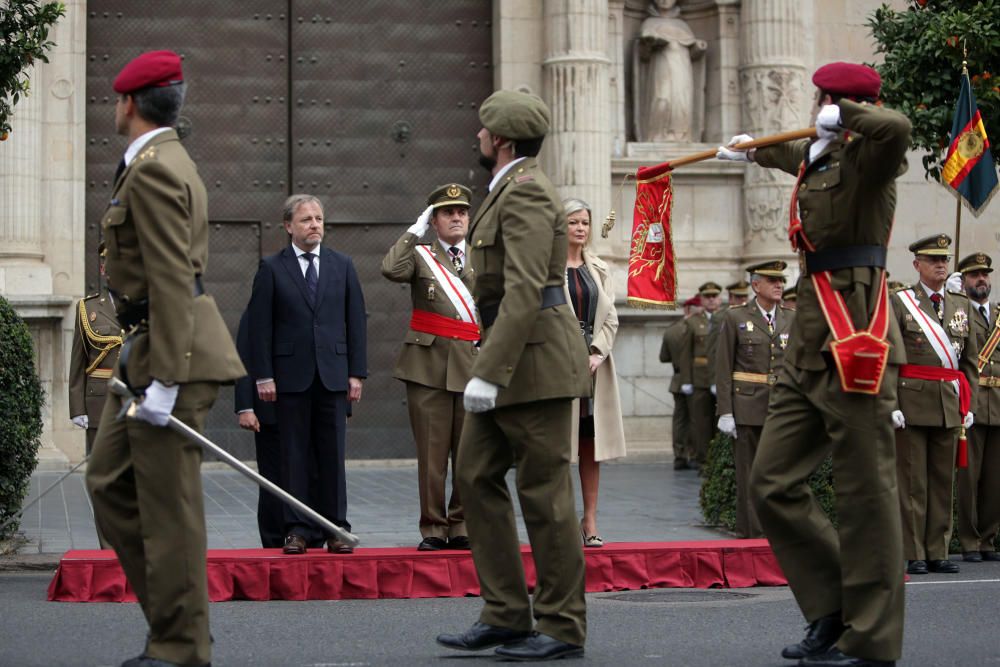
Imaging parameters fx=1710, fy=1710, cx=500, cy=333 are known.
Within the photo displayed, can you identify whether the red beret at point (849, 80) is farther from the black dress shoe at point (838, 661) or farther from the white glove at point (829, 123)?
the black dress shoe at point (838, 661)

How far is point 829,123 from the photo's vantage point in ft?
22.4

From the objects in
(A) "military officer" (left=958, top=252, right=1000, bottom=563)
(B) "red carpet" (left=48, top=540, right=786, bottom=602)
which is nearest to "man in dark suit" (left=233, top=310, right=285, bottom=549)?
(B) "red carpet" (left=48, top=540, right=786, bottom=602)

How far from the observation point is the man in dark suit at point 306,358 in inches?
386

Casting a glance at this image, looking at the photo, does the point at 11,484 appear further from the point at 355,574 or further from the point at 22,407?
the point at 355,574

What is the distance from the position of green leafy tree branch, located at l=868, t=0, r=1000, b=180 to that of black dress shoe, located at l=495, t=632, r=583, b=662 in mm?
7739

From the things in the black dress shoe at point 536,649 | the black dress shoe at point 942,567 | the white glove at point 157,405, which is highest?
the white glove at point 157,405

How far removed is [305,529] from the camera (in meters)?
9.58

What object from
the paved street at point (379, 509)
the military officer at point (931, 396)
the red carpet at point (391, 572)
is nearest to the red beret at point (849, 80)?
the red carpet at point (391, 572)

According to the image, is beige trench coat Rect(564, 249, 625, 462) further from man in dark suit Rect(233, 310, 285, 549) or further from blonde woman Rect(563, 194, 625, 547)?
man in dark suit Rect(233, 310, 285, 549)

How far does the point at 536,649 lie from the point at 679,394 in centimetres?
1111

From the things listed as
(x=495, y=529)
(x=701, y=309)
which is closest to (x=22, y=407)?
(x=495, y=529)

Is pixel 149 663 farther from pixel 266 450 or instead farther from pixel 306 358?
pixel 266 450

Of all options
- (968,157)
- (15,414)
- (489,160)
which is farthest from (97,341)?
(968,157)

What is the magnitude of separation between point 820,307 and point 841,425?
50 centimetres
